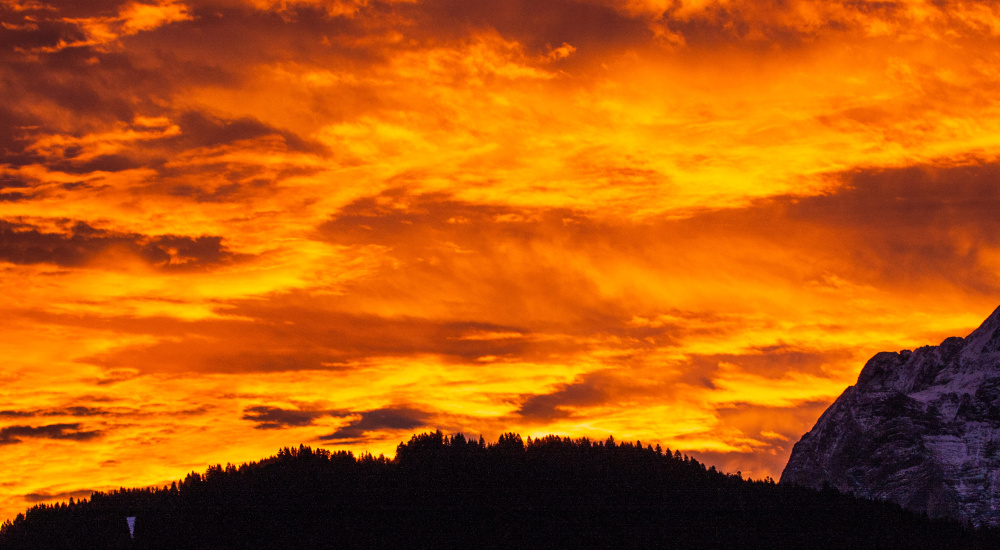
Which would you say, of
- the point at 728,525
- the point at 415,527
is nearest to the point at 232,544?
the point at 415,527

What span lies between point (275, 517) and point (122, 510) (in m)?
25.4

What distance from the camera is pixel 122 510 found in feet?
610

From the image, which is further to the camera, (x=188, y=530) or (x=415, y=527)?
(x=415, y=527)

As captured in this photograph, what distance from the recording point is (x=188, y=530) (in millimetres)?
176500

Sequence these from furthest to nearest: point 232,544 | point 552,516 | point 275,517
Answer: point 552,516, point 275,517, point 232,544

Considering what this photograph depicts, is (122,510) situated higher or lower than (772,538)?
higher

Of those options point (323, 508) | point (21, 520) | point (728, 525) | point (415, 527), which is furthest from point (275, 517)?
point (728, 525)

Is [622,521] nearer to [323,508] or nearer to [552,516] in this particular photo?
[552,516]

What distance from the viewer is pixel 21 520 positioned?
19475cm

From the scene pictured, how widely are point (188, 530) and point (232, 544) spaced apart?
25.2 feet

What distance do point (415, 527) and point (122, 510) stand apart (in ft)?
160

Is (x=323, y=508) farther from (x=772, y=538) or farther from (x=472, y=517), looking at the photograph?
(x=772, y=538)

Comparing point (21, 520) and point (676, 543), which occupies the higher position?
point (21, 520)

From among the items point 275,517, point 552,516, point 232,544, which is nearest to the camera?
point 232,544
